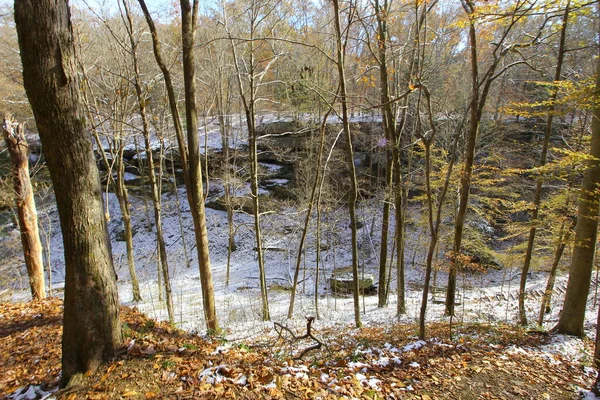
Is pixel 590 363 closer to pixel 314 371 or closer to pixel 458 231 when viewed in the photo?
pixel 458 231

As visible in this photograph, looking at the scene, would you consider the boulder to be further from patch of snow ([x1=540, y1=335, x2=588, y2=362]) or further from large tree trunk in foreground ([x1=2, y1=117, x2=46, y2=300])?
large tree trunk in foreground ([x1=2, y1=117, x2=46, y2=300])

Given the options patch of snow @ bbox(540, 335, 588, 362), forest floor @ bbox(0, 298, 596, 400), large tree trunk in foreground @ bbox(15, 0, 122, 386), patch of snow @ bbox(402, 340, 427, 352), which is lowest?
patch of snow @ bbox(540, 335, 588, 362)

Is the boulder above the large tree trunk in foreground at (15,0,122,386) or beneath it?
beneath

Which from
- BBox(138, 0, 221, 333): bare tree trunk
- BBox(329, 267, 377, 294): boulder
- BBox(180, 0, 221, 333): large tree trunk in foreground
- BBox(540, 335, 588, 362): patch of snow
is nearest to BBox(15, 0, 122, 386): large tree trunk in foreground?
BBox(138, 0, 221, 333): bare tree trunk

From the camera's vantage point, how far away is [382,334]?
6.41 meters

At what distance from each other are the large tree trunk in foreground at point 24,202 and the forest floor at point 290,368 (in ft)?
9.50

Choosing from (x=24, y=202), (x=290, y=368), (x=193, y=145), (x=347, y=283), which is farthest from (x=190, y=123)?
(x=347, y=283)

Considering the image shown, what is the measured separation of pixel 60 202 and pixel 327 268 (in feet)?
48.6

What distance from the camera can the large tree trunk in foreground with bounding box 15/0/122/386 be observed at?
250 cm

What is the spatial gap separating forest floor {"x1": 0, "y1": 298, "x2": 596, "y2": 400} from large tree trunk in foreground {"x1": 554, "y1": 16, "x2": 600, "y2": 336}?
0.40 meters

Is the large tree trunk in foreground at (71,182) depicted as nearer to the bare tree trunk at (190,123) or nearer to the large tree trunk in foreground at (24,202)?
the bare tree trunk at (190,123)

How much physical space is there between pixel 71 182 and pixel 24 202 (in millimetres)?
6888

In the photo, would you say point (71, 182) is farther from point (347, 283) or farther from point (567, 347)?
point (347, 283)

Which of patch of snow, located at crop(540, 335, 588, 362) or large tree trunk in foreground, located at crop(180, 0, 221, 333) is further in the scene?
large tree trunk in foreground, located at crop(180, 0, 221, 333)
